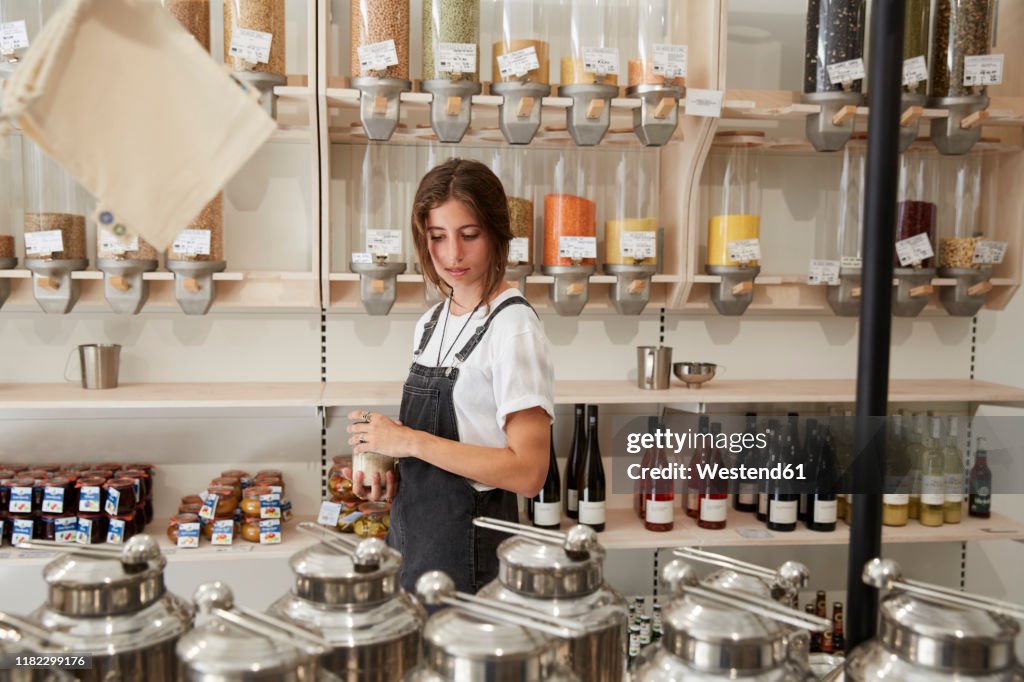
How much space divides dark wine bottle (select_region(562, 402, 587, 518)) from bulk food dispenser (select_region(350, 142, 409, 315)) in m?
0.72

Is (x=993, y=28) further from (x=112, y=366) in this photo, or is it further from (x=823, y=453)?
(x=112, y=366)

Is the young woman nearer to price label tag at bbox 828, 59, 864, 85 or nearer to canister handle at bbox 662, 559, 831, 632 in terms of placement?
canister handle at bbox 662, 559, 831, 632

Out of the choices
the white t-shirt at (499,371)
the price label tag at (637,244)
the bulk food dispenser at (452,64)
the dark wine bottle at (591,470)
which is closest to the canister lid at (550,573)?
the white t-shirt at (499,371)

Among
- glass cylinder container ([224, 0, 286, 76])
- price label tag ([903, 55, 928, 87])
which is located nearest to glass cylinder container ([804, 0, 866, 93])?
price label tag ([903, 55, 928, 87])

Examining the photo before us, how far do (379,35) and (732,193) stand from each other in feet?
3.62

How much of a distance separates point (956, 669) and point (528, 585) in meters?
0.31

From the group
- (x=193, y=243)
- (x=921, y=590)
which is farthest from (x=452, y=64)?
(x=921, y=590)

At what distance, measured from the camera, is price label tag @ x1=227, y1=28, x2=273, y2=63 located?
2.11 metres

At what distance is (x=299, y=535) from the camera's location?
96.3 inches

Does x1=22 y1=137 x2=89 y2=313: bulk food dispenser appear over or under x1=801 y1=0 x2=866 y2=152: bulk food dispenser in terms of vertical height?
under

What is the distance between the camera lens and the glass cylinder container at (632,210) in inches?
94.4

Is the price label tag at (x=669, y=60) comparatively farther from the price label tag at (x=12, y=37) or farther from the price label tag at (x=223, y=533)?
the price label tag at (x=223, y=533)

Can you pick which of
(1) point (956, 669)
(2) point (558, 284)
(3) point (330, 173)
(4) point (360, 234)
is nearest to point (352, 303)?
(4) point (360, 234)

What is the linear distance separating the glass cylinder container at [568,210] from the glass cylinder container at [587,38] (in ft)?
0.81
